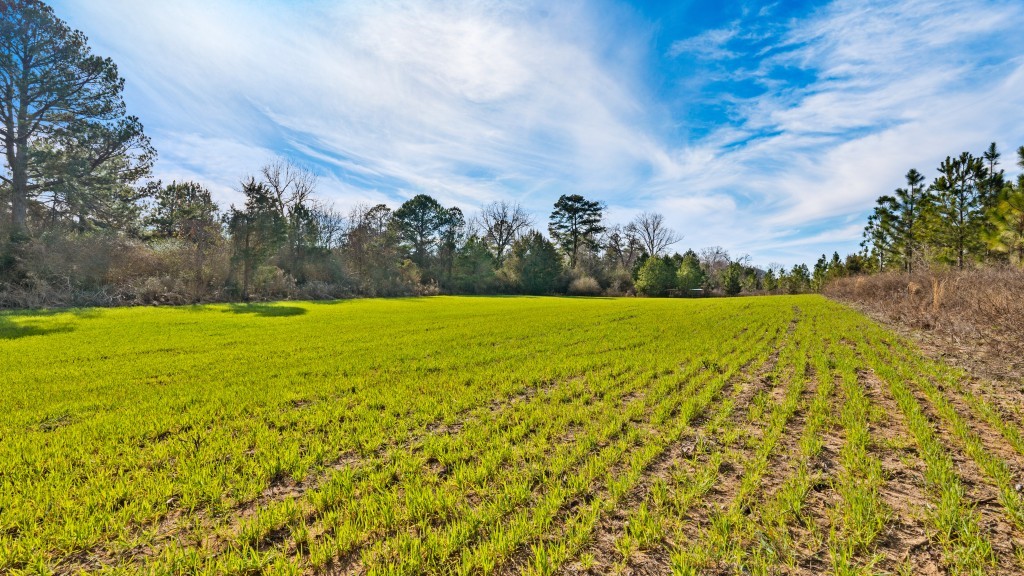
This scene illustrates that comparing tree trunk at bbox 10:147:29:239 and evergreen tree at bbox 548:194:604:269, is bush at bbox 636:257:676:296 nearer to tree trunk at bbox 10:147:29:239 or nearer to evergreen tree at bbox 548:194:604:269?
evergreen tree at bbox 548:194:604:269

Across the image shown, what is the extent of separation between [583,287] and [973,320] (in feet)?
147

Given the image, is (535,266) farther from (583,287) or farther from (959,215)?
(959,215)

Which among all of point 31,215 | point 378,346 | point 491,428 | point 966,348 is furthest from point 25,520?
point 31,215

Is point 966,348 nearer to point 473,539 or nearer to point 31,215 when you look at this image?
point 473,539

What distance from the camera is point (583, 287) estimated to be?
5478cm

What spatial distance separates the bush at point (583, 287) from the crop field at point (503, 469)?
47.2 meters

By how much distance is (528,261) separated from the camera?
2103 inches

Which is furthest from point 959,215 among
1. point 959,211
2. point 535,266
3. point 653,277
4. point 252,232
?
point 252,232

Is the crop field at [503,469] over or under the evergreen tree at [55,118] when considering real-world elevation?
under

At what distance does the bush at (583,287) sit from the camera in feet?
180

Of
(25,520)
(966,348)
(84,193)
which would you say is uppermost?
(84,193)

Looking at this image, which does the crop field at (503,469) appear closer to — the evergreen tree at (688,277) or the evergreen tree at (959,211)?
the evergreen tree at (959,211)

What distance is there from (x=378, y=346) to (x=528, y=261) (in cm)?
4436

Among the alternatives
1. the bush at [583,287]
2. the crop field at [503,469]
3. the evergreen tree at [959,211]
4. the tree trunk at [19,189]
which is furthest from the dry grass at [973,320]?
the bush at [583,287]
